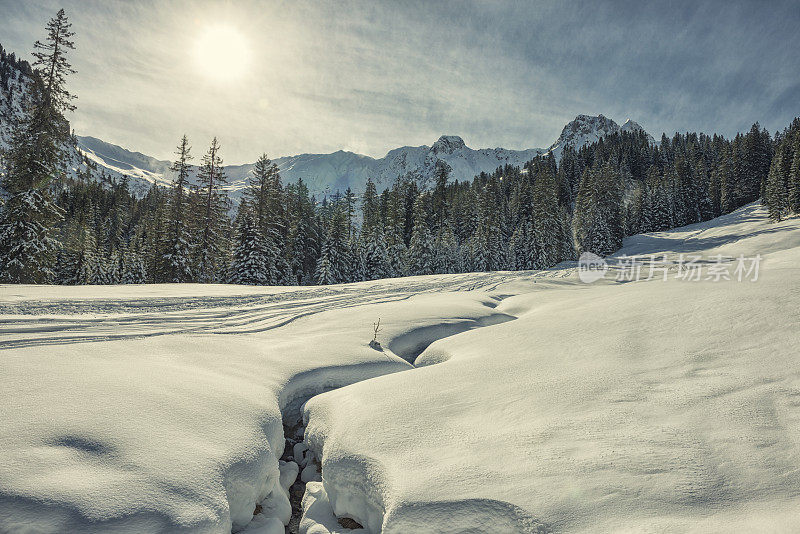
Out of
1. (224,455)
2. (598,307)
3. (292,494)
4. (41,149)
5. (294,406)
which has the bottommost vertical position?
(292,494)

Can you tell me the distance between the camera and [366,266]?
39.5 m

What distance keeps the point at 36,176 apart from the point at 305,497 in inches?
778

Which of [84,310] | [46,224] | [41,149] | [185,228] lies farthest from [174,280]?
[84,310]

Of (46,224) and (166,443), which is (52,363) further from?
(46,224)

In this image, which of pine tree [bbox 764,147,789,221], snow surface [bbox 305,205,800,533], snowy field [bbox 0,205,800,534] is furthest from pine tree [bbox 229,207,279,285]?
pine tree [bbox 764,147,789,221]

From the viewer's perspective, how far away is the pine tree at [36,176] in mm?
15055

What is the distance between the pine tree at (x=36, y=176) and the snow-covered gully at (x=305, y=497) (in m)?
17.2

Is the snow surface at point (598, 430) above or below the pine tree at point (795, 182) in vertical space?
below

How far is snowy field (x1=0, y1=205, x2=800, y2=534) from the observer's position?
8.09ft

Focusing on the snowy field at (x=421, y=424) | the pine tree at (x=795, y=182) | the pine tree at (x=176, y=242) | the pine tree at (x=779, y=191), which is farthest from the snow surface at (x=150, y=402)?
the pine tree at (x=779, y=191)

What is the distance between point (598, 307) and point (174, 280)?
2487 centimetres

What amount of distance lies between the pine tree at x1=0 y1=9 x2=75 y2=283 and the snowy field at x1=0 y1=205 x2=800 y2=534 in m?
12.5

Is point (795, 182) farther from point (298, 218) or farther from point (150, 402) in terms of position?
point (150, 402)

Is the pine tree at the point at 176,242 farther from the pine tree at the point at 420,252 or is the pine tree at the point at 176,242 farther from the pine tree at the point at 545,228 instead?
the pine tree at the point at 545,228
